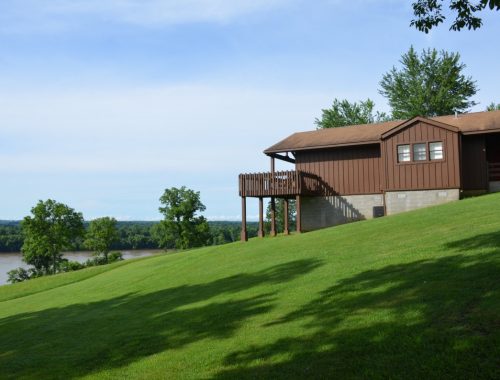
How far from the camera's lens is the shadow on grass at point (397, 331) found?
20.7ft

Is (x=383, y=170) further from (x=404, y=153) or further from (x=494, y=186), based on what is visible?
(x=494, y=186)

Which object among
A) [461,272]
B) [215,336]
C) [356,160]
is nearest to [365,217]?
[356,160]

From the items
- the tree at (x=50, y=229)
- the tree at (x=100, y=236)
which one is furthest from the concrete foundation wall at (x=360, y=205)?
the tree at (x=100, y=236)

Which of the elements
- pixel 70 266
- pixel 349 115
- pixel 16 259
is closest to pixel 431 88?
pixel 349 115

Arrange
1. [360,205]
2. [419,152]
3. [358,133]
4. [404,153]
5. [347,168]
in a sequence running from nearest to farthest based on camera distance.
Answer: [419,152] < [404,153] < [360,205] < [347,168] < [358,133]

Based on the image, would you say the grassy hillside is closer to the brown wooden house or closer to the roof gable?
the brown wooden house

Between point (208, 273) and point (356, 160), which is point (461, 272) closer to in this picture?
point (208, 273)

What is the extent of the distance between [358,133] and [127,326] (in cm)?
2227

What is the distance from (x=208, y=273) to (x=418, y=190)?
47.9ft

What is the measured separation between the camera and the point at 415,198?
26.5 metres

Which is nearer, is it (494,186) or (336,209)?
(494,186)

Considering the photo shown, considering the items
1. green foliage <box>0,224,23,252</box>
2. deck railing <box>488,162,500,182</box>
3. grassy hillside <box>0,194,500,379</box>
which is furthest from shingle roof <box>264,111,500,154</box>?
green foliage <box>0,224,23,252</box>

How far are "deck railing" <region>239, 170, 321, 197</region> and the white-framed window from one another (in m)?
5.50

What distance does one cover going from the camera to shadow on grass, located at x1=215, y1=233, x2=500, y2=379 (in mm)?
6297
